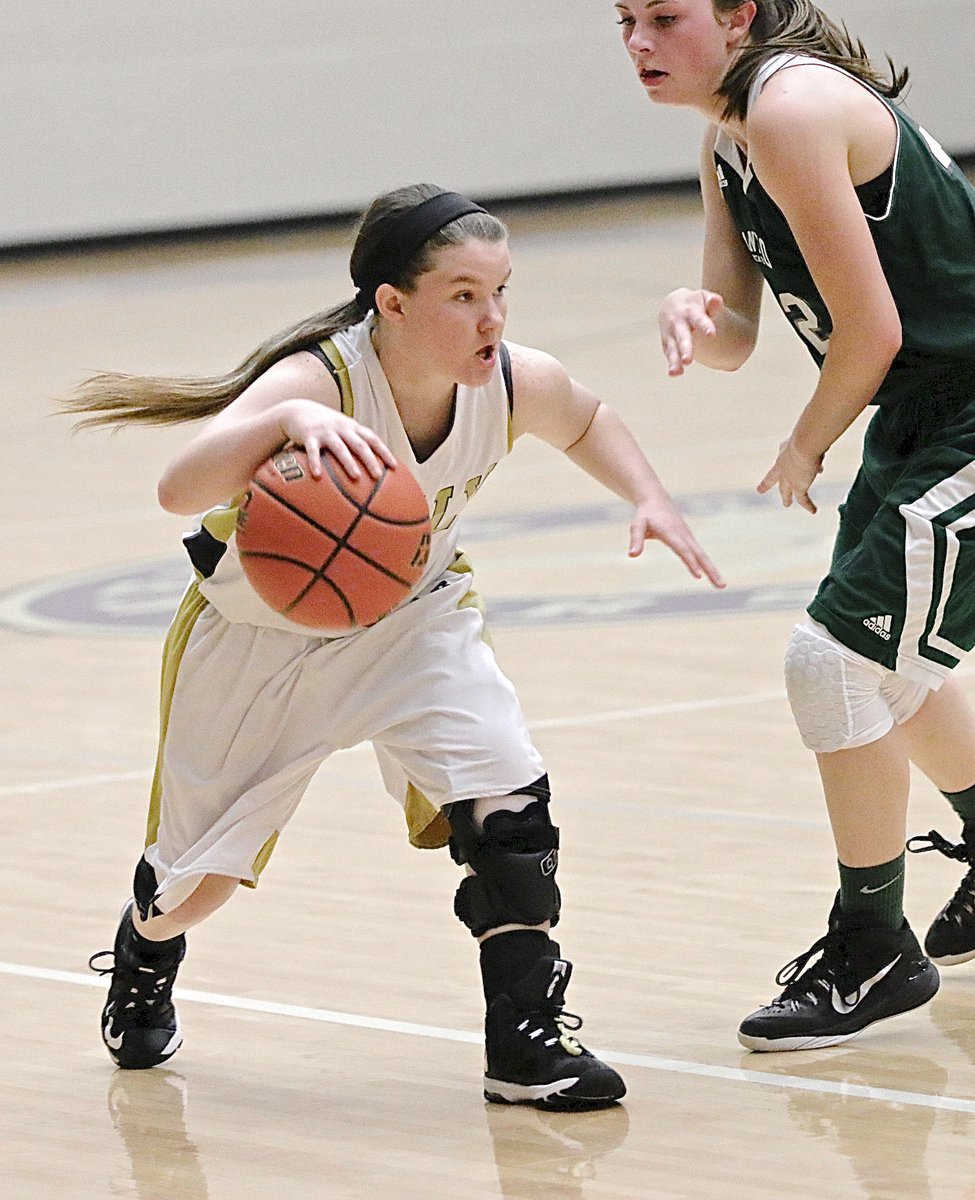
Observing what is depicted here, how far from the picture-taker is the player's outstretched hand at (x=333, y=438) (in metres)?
3.31

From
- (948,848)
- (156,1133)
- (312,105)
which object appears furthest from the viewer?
(312,105)

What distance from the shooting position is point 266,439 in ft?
11.2

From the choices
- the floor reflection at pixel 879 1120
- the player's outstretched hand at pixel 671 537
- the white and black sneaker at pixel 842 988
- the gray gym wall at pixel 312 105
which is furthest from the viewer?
the gray gym wall at pixel 312 105

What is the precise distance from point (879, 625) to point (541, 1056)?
0.84m

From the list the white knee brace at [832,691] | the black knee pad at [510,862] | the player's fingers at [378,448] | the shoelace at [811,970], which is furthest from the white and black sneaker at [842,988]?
the player's fingers at [378,448]

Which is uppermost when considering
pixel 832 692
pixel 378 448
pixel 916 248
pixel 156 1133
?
pixel 916 248

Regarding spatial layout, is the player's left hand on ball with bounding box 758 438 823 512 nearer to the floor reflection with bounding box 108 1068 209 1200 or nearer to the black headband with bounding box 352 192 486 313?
the black headband with bounding box 352 192 486 313

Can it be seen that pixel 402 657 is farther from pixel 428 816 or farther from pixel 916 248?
pixel 916 248

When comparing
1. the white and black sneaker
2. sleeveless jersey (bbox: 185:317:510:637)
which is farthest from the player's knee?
sleeveless jersey (bbox: 185:317:510:637)

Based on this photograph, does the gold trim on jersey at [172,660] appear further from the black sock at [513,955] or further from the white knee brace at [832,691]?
the white knee brace at [832,691]

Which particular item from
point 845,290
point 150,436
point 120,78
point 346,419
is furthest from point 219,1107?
point 120,78

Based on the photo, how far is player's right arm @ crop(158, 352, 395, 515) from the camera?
333cm

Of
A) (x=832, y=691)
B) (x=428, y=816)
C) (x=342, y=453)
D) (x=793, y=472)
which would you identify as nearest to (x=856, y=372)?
(x=793, y=472)

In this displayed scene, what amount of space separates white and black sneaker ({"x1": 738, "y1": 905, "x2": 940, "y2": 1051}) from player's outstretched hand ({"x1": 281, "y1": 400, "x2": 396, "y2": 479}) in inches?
44.1
